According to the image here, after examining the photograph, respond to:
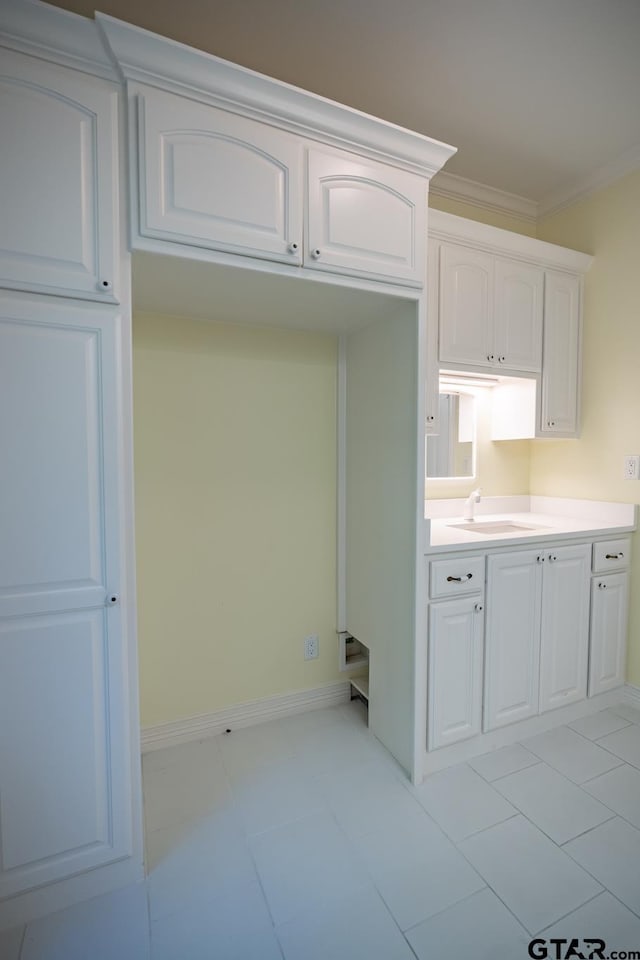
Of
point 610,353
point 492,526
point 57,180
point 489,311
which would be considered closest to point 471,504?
point 492,526

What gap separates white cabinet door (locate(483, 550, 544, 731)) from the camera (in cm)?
185

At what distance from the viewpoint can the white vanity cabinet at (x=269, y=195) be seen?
124cm

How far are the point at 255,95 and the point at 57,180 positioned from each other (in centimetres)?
64

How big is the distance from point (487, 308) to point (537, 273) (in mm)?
438

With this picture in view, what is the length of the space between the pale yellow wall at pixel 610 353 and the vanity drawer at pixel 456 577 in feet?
3.59

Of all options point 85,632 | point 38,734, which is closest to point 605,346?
point 85,632

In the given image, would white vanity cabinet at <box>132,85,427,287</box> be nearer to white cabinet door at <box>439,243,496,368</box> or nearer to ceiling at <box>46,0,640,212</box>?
white cabinet door at <box>439,243,496,368</box>

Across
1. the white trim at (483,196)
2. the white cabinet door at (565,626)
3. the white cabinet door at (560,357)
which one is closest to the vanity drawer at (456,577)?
the white cabinet door at (565,626)

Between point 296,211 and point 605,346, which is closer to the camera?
point 296,211

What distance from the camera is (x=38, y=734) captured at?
1.19 metres

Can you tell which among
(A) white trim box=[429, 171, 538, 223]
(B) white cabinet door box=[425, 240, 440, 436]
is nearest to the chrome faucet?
(B) white cabinet door box=[425, 240, 440, 436]

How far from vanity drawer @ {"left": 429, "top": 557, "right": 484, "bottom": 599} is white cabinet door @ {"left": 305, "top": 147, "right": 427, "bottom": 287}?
3.57 feet

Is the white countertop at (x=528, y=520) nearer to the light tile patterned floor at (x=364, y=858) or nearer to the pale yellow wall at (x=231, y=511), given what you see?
the pale yellow wall at (x=231, y=511)

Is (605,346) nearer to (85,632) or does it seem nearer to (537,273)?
(537,273)
